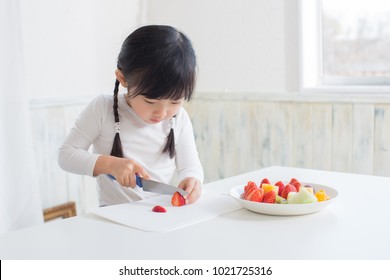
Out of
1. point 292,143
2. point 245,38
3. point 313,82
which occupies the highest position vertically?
point 245,38

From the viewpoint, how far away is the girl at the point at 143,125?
1.35m

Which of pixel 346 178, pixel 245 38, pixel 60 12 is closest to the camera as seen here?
pixel 346 178

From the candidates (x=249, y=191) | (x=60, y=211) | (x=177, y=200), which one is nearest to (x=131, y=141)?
(x=177, y=200)

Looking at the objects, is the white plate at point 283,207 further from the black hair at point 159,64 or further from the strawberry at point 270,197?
the black hair at point 159,64

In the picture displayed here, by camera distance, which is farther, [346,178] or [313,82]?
[313,82]

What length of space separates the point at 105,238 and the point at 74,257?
11 cm

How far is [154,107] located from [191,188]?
0.26 meters

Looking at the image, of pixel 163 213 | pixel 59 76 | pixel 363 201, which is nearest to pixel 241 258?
pixel 163 213

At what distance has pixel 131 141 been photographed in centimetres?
157

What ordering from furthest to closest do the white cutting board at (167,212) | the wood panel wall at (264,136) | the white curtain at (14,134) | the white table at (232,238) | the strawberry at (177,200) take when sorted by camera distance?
the wood panel wall at (264,136) → the white curtain at (14,134) → the strawberry at (177,200) → the white cutting board at (167,212) → the white table at (232,238)

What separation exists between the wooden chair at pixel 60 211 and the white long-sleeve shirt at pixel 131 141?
654 mm

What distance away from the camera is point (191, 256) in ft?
2.86

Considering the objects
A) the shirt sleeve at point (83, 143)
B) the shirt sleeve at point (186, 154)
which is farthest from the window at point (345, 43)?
the shirt sleeve at point (83, 143)

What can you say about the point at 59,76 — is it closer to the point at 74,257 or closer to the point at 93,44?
the point at 93,44
